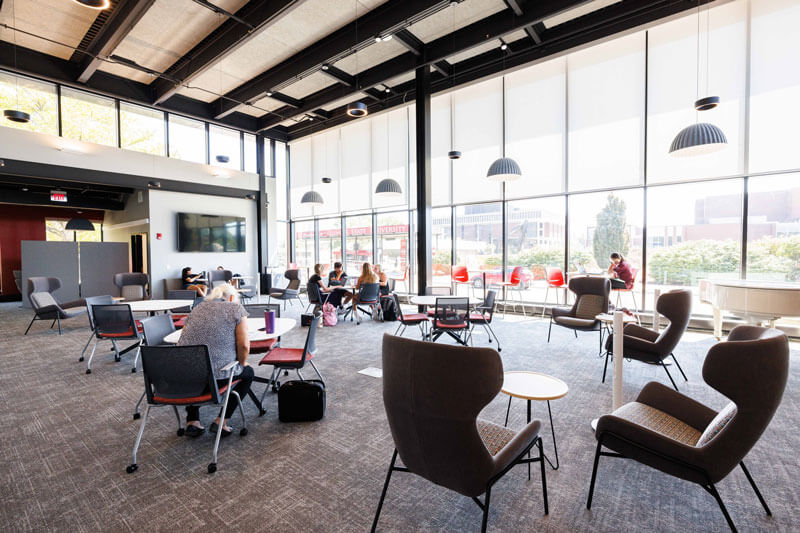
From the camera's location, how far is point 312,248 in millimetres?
13680

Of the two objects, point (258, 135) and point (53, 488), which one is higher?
point (258, 135)

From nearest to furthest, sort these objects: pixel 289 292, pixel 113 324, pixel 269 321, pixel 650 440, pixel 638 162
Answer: pixel 650 440 < pixel 269 321 < pixel 113 324 < pixel 638 162 < pixel 289 292

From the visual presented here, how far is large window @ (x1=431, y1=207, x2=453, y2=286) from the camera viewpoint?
33.0ft

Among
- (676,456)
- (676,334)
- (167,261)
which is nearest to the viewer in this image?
(676,456)

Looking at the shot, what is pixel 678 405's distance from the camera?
2.45 metres

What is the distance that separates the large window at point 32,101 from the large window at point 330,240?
735 cm

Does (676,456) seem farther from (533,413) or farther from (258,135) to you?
(258,135)

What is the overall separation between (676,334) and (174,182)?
12.1 metres

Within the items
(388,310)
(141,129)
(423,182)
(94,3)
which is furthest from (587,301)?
(141,129)

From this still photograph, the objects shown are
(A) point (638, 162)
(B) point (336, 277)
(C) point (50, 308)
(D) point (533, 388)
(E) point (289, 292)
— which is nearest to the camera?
(D) point (533, 388)

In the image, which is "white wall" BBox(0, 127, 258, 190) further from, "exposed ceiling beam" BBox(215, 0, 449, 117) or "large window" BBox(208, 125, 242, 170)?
"exposed ceiling beam" BBox(215, 0, 449, 117)

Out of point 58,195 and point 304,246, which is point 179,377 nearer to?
point 304,246

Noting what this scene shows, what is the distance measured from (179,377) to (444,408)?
2050 mm

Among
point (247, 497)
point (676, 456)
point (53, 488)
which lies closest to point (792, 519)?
point (676, 456)
